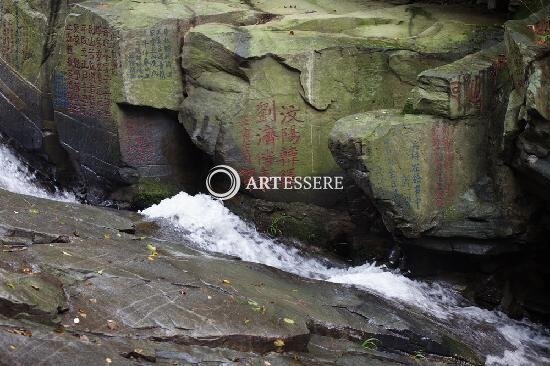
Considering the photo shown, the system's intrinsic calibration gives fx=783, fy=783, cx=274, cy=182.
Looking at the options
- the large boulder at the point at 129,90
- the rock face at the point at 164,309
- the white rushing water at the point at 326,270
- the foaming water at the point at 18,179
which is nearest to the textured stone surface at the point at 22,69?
the foaming water at the point at 18,179

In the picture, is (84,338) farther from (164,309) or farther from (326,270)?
(326,270)

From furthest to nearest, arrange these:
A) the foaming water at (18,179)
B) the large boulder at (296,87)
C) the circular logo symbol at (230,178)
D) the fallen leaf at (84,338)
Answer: the foaming water at (18,179) → the circular logo symbol at (230,178) → the large boulder at (296,87) → the fallen leaf at (84,338)

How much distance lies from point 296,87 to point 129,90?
2.25 meters

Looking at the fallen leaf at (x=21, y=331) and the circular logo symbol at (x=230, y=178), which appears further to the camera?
the circular logo symbol at (x=230, y=178)

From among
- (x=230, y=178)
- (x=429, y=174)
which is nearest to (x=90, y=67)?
(x=230, y=178)

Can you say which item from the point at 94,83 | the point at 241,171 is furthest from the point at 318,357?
the point at 94,83

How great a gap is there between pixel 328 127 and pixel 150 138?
2490 millimetres

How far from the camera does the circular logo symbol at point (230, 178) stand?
10.3 m

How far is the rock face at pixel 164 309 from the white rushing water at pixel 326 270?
31 centimetres

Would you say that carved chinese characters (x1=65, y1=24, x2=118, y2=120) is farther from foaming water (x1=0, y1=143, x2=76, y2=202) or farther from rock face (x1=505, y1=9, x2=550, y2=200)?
rock face (x1=505, y1=9, x2=550, y2=200)

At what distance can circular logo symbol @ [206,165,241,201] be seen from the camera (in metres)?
10.3

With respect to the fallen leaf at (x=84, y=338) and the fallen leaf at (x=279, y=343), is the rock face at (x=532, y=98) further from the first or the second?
the fallen leaf at (x=84, y=338)

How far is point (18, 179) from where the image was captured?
1149 cm

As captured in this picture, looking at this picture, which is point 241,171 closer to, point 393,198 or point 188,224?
point 188,224
